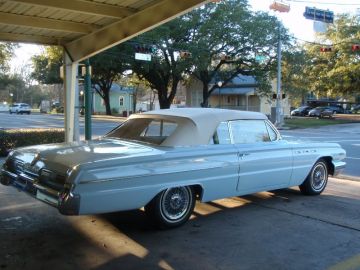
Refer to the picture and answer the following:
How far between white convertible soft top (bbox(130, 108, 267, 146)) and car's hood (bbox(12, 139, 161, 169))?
47cm

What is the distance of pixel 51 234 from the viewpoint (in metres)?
5.52

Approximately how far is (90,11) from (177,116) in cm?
391

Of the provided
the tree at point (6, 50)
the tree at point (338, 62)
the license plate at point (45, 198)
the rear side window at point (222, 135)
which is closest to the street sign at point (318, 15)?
the tree at point (6, 50)

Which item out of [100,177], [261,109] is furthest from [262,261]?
[261,109]

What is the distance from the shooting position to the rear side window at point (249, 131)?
6.59 meters

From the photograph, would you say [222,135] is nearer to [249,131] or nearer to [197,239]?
[249,131]

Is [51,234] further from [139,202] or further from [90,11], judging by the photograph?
[90,11]

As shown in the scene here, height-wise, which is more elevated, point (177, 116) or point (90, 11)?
point (90, 11)

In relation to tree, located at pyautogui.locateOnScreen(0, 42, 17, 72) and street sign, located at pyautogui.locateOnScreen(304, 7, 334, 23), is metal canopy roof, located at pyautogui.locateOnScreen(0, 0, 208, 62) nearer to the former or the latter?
tree, located at pyautogui.locateOnScreen(0, 42, 17, 72)

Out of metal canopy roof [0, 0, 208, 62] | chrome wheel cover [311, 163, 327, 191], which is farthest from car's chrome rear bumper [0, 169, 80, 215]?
chrome wheel cover [311, 163, 327, 191]

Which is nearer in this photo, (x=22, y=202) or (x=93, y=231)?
(x=93, y=231)

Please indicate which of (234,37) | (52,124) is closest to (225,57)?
(234,37)

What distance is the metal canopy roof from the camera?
880cm

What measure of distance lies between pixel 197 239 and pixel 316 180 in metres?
3.39
